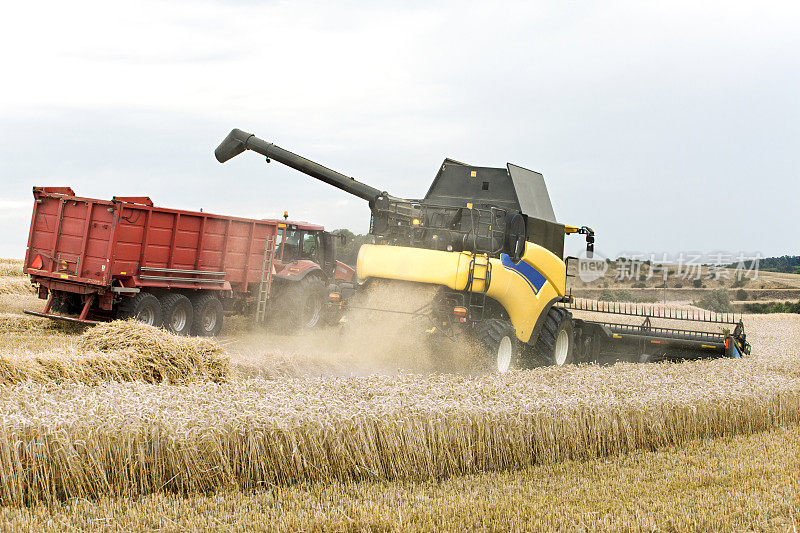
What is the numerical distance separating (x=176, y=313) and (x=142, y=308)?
0.85 meters

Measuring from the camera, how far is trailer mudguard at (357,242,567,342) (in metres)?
10.7

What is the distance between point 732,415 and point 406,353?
4.26 metres

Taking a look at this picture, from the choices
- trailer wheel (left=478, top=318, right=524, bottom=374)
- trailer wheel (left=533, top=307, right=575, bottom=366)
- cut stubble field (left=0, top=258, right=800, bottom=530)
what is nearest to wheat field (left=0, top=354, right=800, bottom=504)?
cut stubble field (left=0, top=258, right=800, bottom=530)

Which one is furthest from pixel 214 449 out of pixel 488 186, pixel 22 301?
pixel 22 301

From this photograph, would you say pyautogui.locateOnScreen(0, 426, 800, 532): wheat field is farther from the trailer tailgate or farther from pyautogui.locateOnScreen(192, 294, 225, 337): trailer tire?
pyautogui.locateOnScreen(192, 294, 225, 337): trailer tire

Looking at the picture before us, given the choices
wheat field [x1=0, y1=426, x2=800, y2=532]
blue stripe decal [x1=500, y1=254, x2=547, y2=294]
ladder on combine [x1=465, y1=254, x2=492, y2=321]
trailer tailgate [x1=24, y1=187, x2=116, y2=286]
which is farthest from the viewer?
trailer tailgate [x1=24, y1=187, x2=116, y2=286]

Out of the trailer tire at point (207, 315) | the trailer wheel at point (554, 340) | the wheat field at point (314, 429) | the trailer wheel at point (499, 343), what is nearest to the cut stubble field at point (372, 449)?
the wheat field at point (314, 429)

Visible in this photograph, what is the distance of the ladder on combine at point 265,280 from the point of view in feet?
50.1

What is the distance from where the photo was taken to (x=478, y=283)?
1075 centimetres

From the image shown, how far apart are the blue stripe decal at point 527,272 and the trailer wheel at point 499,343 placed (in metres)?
0.80

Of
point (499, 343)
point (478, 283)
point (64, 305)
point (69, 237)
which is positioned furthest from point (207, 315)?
point (499, 343)

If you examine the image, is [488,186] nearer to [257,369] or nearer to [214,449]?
[257,369]

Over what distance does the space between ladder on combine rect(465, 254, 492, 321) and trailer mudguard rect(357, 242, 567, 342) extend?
0.05 feet

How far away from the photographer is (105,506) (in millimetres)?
5168
